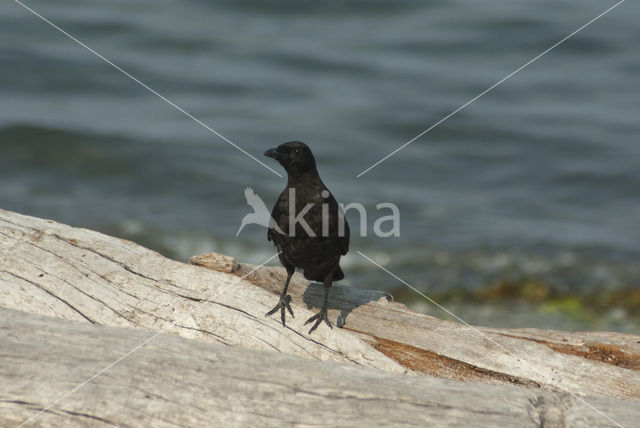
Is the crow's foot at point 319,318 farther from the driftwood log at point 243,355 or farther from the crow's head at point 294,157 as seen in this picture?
the crow's head at point 294,157

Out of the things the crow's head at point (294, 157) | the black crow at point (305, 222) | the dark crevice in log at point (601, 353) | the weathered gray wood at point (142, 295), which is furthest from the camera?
the crow's head at point (294, 157)

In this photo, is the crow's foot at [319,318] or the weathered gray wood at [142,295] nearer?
the weathered gray wood at [142,295]

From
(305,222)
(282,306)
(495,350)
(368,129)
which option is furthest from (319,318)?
(368,129)

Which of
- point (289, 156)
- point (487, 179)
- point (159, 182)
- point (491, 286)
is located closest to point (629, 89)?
point (487, 179)

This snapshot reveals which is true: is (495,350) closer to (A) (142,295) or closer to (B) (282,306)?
(B) (282,306)

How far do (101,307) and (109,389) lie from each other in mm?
1233

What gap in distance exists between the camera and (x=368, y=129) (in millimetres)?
14781

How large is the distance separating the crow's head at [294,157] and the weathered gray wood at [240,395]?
2071mm

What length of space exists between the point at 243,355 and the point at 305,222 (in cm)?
181

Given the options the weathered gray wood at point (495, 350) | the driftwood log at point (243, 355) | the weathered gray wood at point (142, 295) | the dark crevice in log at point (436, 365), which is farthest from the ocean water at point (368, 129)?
the weathered gray wood at point (142, 295)

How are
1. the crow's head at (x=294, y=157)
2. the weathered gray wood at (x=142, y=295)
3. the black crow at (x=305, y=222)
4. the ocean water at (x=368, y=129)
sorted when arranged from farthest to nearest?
the ocean water at (x=368, y=129) < the crow's head at (x=294, y=157) < the black crow at (x=305, y=222) < the weathered gray wood at (x=142, y=295)

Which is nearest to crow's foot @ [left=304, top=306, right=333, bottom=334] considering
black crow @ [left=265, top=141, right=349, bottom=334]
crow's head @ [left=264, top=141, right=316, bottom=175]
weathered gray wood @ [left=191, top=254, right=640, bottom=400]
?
weathered gray wood @ [left=191, top=254, right=640, bottom=400]

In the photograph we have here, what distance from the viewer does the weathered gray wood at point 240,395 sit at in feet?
10.9

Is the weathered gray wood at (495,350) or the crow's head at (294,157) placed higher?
the crow's head at (294,157)
